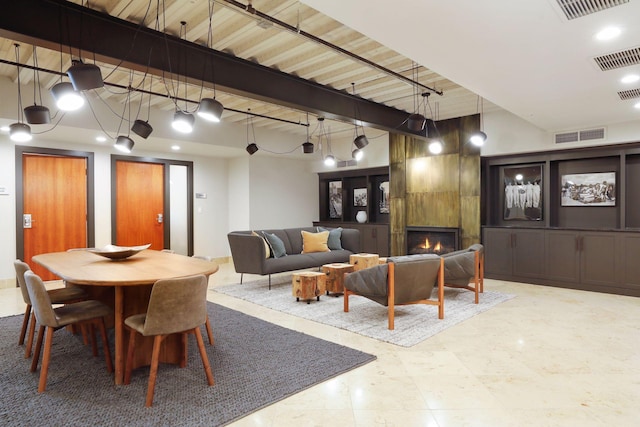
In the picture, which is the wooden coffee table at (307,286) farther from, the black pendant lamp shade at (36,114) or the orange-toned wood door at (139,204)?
the orange-toned wood door at (139,204)

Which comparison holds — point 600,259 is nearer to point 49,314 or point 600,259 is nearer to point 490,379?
point 490,379

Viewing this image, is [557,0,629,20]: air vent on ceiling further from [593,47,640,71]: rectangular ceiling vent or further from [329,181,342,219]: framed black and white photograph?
[329,181,342,219]: framed black and white photograph

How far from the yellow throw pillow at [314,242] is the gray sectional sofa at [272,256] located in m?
0.11

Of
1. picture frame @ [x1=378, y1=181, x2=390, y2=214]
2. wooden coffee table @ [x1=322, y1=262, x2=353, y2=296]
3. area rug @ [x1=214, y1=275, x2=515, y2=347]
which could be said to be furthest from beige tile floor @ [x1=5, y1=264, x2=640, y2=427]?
picture frame @ [x1=378, y1=181, x2=390, y2=214]

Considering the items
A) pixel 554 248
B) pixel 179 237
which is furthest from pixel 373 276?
pixel 179 237

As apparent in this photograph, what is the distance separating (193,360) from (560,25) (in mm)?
3701

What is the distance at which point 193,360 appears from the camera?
3203 millimetres

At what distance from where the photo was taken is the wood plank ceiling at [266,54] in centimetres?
333

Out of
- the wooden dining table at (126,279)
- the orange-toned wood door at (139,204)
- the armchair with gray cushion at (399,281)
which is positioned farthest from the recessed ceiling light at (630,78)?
the orange-toned wood door at (139,204)

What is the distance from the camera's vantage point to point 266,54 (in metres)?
4.26

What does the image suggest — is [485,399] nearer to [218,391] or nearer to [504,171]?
[218,391]

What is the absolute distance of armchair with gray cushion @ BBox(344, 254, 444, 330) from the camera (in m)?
4.04

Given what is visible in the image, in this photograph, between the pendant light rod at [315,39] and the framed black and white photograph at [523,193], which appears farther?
the framed black and white photograph at [523,193]

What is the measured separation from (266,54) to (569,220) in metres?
5.49
